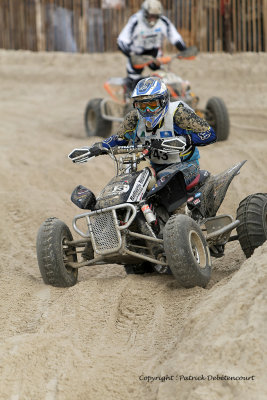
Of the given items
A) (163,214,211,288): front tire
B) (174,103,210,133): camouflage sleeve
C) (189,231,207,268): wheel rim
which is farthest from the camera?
(174,103,210,133): camouflage sleeve

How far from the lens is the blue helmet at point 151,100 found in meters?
5.74

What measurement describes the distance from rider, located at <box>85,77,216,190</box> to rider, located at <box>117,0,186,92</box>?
201 inches

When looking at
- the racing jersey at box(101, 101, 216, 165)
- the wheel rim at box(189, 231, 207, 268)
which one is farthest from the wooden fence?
the wheel rim at box(189, 231, 207, 268)

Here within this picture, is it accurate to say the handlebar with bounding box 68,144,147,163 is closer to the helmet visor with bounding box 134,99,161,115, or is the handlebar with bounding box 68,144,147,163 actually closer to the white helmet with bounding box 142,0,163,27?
the helmet visor with bounding box 134,99,161,115

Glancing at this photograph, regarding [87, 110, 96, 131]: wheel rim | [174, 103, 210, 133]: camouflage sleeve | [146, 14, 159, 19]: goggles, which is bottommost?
[87, 110, 96, 131]: wheel rim

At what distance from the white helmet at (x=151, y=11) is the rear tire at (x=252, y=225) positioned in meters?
6.07

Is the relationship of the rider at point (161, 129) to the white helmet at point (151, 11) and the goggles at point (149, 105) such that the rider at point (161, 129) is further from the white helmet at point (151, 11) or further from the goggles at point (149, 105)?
the white helmet at point (151, 11)

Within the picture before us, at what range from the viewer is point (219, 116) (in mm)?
A: 10781

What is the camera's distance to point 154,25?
11.3m

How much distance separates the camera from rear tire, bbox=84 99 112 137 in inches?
455

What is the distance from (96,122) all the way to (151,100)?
19.5 feet

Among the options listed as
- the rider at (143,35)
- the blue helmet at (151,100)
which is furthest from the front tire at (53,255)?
the rider at (143,35)

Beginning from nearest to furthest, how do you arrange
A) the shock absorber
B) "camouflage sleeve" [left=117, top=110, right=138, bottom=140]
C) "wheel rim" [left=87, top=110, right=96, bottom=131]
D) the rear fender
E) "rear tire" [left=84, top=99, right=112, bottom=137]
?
1. the shock absorber
2. the rear fender
3. "camouflage sleeve" [left=117, top=110, right=138, bottom=140]
4. "rear tire" [left=84, top=99, right=112, bottom=137]
5. "wheel rim" [left=87, top=110, right=96, bottom=131]

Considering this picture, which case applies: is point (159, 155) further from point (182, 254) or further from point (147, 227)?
point (182, 254)
